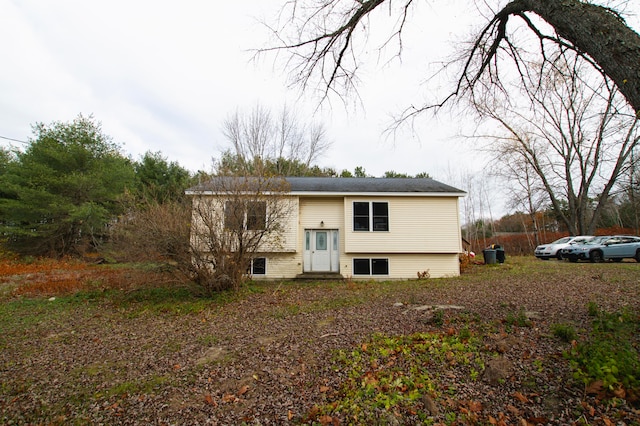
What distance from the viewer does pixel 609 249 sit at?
15188 millimetres

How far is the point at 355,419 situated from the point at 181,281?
242 inches

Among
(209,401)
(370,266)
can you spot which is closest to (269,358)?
(209,401)

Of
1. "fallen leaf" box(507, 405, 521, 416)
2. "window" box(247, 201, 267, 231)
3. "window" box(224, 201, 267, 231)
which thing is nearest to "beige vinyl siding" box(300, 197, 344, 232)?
"window" box(247, 201, 267, 231)

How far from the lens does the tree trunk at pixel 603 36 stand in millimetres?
2605

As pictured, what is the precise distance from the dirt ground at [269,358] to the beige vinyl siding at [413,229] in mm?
4147

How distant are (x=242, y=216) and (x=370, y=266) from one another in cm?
617

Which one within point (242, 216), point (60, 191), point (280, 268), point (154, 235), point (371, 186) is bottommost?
point (280, 268)

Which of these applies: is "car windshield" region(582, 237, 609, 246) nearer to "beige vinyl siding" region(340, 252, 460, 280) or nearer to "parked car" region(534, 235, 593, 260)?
"parked car" region(534, 235, 593, 260)

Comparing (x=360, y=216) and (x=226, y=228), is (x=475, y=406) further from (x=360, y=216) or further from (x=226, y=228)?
(x=360, y=216)

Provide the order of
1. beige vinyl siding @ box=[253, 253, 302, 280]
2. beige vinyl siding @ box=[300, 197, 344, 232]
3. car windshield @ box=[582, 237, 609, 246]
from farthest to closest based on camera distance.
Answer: car windshield @ box=[582, 237, 609, 246], beige vinyl siding @ box=[300, 197, 344, 232], beige vinyl siding @ box=[253, 253, 302, 280]

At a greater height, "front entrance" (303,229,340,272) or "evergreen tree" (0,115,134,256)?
"evergreen tree" (0,115,134,256)

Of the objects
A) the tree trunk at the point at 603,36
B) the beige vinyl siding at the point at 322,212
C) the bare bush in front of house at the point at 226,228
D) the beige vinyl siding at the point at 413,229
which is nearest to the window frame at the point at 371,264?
the beige vinyl siding at the point at 413,229

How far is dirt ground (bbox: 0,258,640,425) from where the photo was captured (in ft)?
9.02

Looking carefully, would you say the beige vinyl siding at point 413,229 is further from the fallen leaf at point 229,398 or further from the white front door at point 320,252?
the fallen leaf at point 229,398
